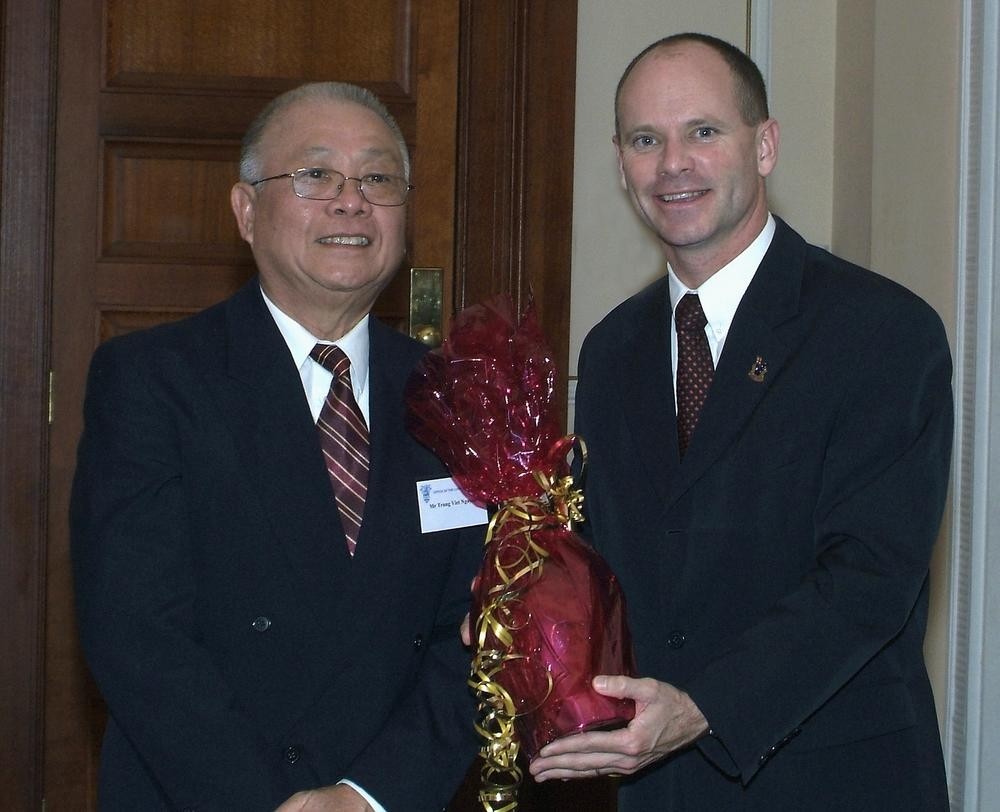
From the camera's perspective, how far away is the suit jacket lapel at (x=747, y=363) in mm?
1987

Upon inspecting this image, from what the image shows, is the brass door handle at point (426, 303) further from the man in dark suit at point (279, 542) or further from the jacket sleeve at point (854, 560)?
the jacket sleeve at point (854, 560)

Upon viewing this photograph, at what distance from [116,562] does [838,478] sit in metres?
1.08

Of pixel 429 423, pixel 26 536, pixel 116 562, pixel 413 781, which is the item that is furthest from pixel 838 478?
pixel 26 536

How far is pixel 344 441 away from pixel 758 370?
68cm

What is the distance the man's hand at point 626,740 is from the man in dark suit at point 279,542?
30cm

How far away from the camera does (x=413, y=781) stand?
1.95 metres

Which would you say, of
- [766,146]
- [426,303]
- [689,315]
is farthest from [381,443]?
[426,303]

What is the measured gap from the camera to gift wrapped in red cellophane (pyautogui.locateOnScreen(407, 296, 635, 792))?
1746mm

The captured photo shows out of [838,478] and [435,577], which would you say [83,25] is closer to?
[435,577]

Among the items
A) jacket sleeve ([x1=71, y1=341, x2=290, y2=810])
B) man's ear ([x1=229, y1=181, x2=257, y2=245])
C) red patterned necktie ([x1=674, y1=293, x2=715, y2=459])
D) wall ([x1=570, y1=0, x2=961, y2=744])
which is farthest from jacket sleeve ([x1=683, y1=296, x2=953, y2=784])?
wall ([x1=570, y1=0, x2=961, y2=744])

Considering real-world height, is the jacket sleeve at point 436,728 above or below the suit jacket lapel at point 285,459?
below

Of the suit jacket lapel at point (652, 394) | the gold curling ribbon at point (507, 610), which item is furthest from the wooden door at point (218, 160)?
the gold curling ribbon at point (507, 610)

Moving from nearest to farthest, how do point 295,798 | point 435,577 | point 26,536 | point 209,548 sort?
point 295,798 → point 209,548 → point 435,577 → point 26,536

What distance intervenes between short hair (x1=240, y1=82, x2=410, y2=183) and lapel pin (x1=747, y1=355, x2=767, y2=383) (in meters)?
0.68
